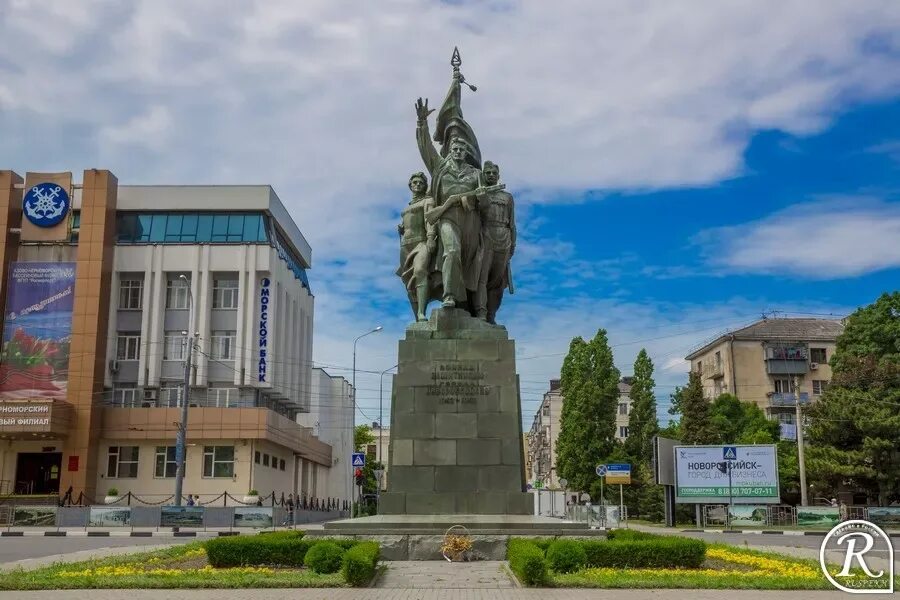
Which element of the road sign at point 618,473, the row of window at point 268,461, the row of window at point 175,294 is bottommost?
the road sign at point 618,473

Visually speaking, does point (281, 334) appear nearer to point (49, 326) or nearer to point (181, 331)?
point (181, 331)

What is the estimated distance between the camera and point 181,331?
166ft

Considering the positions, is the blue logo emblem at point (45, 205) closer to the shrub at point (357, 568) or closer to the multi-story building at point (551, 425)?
the shrub at point (357, 568)

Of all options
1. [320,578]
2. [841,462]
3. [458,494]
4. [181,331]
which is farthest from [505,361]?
[181,331]

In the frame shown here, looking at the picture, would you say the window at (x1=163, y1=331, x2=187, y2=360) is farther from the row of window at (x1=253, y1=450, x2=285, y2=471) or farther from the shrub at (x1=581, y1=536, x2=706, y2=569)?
the shrub at (x1=581, y1=536, x2=706, y2=569)

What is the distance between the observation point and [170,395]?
163 feet

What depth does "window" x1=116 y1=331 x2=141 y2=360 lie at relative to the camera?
5022 centimetres

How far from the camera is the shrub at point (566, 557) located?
12.0 meters

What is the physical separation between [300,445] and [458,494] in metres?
43.2

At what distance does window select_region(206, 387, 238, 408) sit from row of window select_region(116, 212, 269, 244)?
862 centimetres

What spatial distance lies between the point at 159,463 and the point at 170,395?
3836mm

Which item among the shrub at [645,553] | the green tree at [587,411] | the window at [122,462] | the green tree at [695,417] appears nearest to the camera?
the shrub at [645,553]

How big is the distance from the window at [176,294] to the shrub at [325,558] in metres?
41.2

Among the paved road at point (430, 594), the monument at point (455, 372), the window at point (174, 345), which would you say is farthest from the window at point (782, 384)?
the paved road at point (430, 594)
